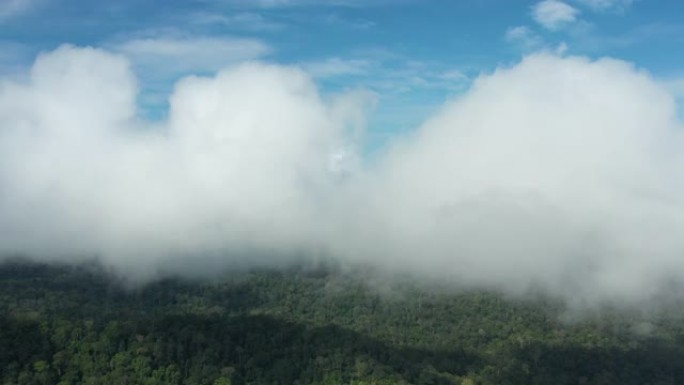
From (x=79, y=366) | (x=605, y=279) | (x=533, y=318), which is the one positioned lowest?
(x=79, y=366)

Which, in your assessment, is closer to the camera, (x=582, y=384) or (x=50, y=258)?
(x=582, y=384)

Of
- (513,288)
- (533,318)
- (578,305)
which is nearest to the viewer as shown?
(533,318)

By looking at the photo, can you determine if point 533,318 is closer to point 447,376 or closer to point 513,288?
point 513,288

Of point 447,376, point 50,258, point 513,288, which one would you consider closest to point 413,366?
point 447,376

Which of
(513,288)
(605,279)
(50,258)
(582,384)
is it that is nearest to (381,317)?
(513,288)

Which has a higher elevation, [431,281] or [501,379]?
[431,281]

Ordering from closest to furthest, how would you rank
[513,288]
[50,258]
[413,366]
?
[413,366]
[513,288]
[50,258]
